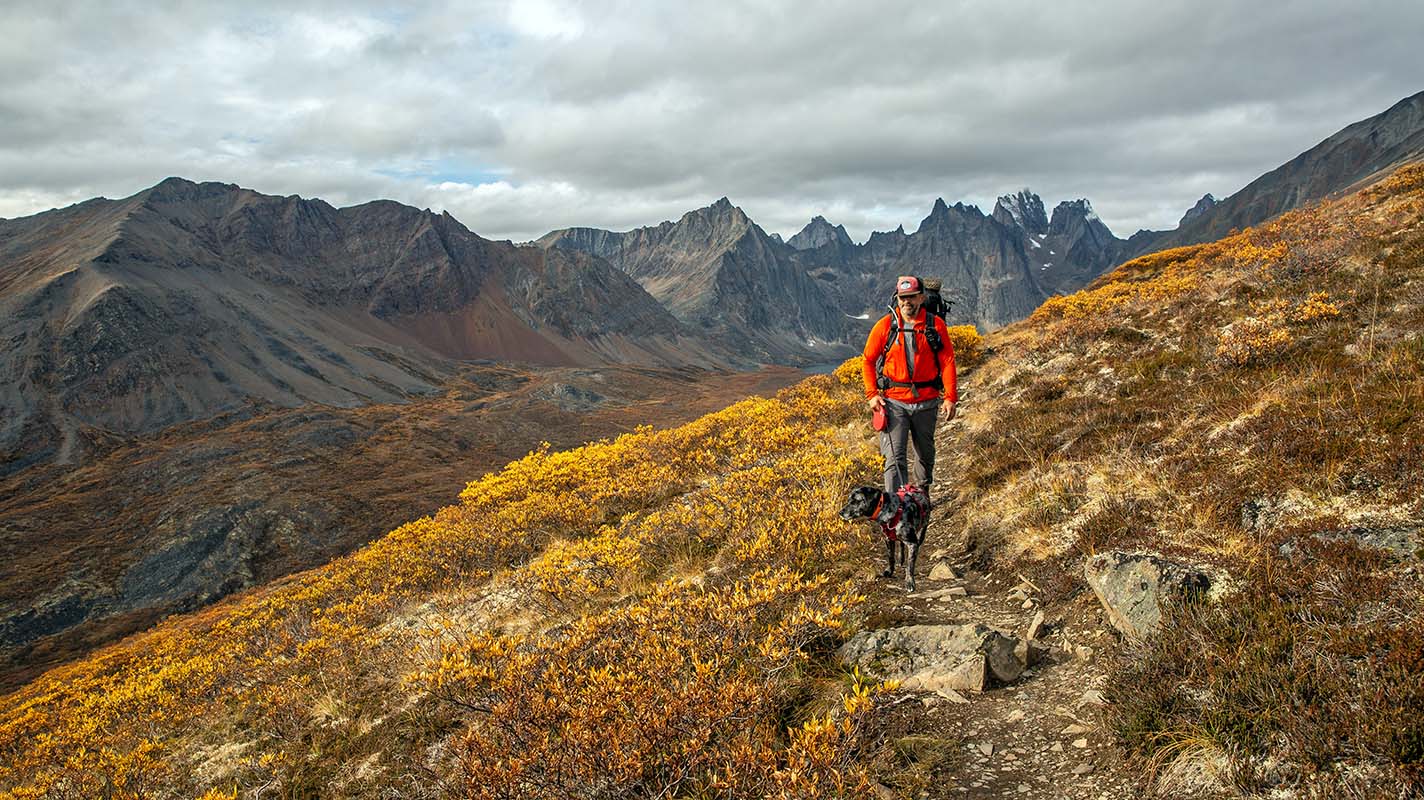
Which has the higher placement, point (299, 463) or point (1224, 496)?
point (1224, 496)

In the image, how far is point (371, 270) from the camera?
157m

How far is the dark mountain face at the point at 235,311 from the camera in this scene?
6650cm

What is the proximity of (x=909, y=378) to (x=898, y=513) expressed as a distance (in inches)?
56.6

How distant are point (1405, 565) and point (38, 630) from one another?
159ft

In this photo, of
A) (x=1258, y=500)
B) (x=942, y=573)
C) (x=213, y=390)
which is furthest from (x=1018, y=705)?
(x=213, y=390)

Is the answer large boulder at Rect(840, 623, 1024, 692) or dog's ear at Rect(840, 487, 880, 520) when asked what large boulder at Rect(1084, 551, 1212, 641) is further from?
dog's ear at Rect(840, 487, 880, 520)

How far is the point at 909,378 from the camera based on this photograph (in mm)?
6461

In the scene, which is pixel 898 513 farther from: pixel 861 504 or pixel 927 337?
pixel 927 337

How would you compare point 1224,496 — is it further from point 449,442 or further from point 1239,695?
point 449,442

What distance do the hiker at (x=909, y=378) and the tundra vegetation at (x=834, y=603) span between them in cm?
102

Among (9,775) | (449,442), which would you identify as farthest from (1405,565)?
(449,442)

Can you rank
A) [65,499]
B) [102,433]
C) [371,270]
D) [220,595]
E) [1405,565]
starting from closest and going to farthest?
[1405,565]
[220,595]
[65,499]
[102,433]
[371,270]

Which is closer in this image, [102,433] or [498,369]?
[102,433]

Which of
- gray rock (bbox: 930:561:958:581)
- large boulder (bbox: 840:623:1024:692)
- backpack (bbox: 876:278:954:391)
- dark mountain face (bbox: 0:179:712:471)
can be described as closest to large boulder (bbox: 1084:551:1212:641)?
large boulder (bbox: 840:623:1024:692)
